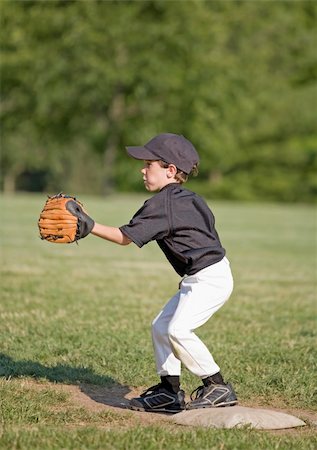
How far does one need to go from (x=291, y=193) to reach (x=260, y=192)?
1779 millimetres

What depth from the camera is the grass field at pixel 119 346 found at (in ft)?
15.6

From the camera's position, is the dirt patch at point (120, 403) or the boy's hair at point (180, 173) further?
the boy's hair at point (180, 173)

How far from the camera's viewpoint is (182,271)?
5.49 metres

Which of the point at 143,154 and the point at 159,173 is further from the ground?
the point at 143,154

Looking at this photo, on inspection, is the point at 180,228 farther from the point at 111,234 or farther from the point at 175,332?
the point at 175,332

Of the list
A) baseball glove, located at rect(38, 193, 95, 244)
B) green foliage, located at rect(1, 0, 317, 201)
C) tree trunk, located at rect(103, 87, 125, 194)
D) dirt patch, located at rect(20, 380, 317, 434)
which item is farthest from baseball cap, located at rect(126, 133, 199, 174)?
tree trunk, located at rect(103, 87, 125, 194)

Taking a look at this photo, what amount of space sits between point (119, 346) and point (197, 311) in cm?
220

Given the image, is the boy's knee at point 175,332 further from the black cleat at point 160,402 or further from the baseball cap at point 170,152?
the baseball cap at point 170,152

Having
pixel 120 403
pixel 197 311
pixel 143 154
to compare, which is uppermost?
pixel 143 154

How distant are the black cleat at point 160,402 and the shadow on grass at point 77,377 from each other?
0.18 metres

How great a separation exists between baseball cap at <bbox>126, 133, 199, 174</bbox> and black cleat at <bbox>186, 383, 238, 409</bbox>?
1241mm

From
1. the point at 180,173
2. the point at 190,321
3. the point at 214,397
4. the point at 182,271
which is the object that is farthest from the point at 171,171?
the point at 214,397

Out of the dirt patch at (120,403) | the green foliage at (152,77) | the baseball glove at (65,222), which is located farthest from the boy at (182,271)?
the green foliage at (152,77)

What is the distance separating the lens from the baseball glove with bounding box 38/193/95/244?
507cm
